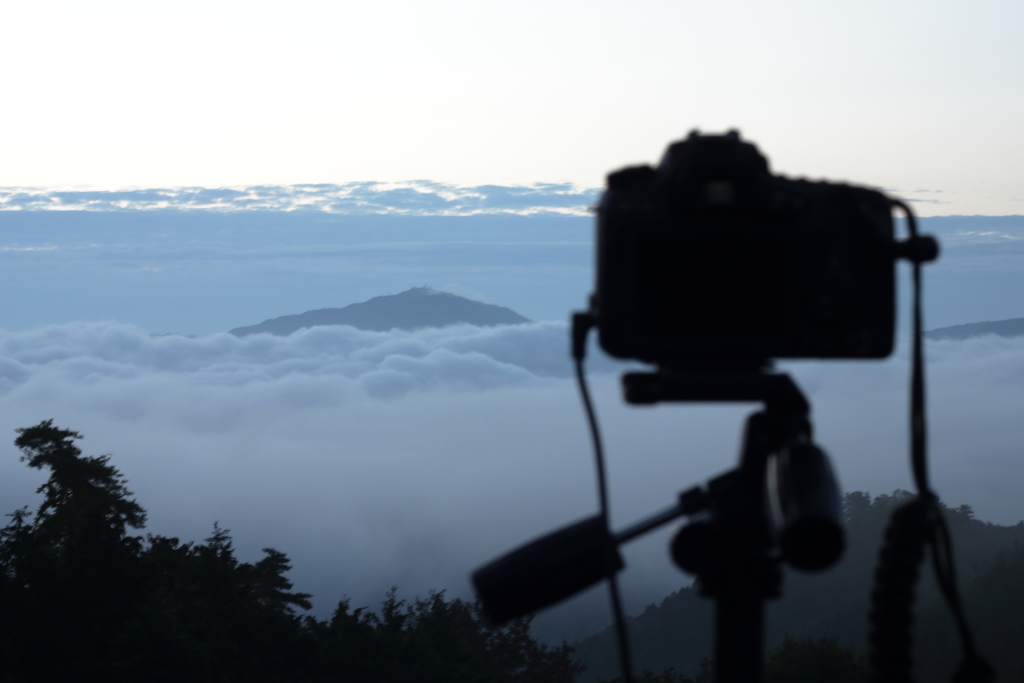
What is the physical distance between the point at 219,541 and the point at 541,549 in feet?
133

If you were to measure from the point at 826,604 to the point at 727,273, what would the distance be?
9560cm

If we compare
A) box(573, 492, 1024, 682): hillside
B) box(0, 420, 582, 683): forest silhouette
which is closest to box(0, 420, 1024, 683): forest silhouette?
box(0, 420, 582, 683): forest silhouette

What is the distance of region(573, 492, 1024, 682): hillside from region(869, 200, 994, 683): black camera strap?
79119mm

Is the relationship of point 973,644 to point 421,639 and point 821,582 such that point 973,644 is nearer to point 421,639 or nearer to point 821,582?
point 421,639

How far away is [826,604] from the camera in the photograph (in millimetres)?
88250

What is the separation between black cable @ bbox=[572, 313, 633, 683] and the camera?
235 centimetres

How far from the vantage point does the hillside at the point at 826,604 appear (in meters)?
79.7

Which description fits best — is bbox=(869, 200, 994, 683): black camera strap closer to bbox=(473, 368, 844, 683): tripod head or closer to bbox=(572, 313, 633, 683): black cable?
bbox=(473, 368, 844, 683): tripod head

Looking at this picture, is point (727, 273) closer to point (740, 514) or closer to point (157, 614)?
point (740, 514)

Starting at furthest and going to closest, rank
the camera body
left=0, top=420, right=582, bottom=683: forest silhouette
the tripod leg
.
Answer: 1. left=0, top=420, right=582, bottom=683: forest silhouette
2. the tripod leg
3. the camera body

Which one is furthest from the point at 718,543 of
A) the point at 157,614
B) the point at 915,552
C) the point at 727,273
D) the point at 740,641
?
the point at 157,614

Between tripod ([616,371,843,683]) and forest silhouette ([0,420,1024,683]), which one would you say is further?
forest silhouette ([0,420,1024,683])

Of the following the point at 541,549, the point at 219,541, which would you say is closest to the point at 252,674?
the point at 219,541

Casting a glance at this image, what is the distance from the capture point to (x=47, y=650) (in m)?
31.5
